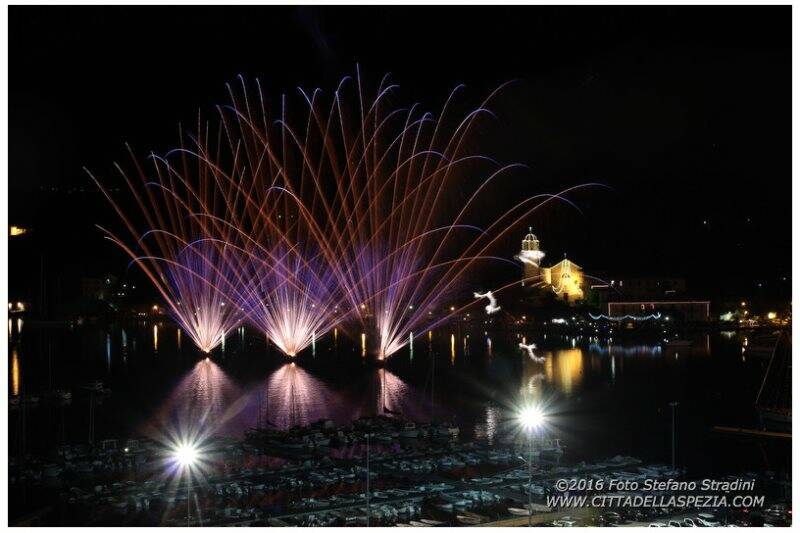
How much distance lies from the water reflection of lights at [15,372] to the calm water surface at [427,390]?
2.8 inches

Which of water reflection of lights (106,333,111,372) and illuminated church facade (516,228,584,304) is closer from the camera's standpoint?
water reflection of lights (106,333,111,372)

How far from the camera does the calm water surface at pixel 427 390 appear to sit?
53.3ft

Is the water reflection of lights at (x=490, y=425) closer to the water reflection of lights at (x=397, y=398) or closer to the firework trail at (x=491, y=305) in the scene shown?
the water reflection of lights at (x=397, y=398)

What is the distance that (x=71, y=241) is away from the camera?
6091 centimetres

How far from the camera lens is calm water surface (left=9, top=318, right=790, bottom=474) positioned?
640 inches

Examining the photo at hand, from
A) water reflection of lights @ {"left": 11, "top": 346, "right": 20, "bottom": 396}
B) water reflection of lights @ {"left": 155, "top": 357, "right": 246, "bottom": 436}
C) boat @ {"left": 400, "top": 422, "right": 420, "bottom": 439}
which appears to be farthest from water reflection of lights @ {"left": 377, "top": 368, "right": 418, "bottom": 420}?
water reflection of lights @ {"left": 11, "top": 346, "right": 20, "bottom": 396}

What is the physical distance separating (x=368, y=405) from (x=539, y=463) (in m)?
7.31

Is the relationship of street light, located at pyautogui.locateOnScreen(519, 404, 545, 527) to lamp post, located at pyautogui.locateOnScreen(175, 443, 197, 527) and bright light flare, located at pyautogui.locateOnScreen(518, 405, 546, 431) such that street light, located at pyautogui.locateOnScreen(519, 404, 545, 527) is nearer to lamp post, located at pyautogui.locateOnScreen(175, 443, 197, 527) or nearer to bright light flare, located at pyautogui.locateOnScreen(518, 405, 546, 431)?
bright light flare, located at pyautogui.locateOnScreen(518, 405, 546, 431)

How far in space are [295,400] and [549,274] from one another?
36400 mm

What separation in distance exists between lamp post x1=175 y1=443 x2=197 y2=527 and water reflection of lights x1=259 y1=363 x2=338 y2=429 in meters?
2.82

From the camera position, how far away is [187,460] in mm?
13758

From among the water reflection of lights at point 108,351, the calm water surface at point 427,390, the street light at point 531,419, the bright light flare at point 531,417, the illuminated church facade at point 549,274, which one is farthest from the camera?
the illuminated church facade at point 549,274

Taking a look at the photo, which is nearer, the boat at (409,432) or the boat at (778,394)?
the boat at (409,432)

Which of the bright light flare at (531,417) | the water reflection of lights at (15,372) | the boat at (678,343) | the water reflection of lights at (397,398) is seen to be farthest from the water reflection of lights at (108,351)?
the boat at (678,343)
